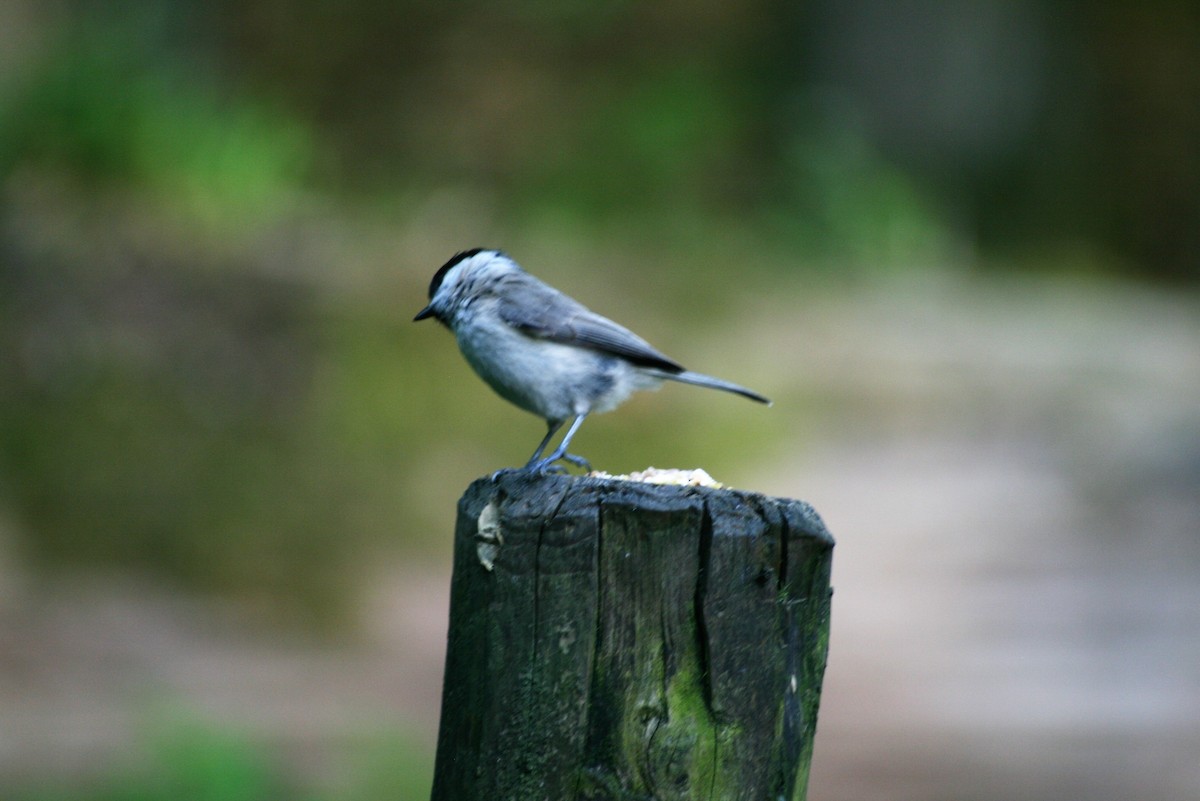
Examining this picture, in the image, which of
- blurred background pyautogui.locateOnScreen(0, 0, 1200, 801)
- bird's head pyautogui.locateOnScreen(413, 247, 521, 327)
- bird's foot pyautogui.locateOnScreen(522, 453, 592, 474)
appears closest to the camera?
bird's foot pyautogui.locateOnScreen(522, 453, 592, 474)

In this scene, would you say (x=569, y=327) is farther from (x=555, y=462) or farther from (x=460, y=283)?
(x=555, y=462)

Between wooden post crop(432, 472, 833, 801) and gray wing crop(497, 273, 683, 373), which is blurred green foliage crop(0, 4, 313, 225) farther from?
wooden post crop(432, 472, 833, 801)

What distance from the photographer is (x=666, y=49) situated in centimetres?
1711

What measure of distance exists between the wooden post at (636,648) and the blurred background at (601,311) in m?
4.06

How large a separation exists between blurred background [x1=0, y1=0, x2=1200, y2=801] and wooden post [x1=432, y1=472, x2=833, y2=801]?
406cm

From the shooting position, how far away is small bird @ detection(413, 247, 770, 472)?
3.91 meters

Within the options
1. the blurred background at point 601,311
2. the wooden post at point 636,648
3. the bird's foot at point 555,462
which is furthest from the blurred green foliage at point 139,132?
the wooden post at point 636,648

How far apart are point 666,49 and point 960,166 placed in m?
4.42

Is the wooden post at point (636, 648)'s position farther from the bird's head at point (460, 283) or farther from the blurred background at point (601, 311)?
the blurred background at point (601, 311)

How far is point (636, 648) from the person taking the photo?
245cm

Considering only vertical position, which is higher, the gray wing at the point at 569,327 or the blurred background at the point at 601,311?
the blurred background at the point at 601,311

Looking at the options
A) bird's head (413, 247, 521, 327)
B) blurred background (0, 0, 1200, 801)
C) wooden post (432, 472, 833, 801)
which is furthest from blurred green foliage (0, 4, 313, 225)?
wooden post (432, 472, 833, 801)

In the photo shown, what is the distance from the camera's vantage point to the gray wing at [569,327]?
3926 millimetres

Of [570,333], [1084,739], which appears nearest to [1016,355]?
[1084,739]
